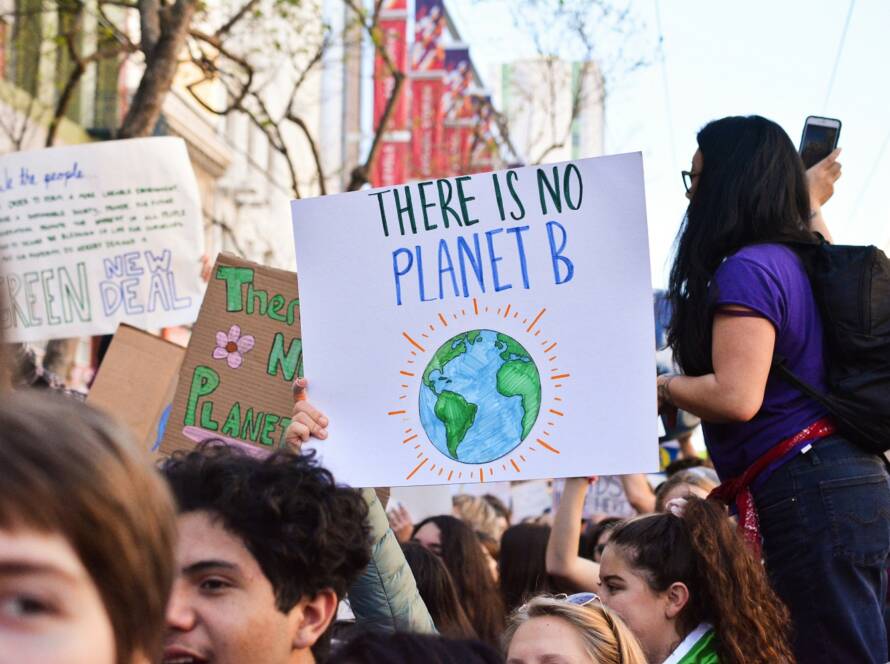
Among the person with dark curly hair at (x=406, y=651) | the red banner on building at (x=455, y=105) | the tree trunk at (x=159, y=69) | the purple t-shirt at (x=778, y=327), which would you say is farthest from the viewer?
the red banner on building at (x=455, y=105)

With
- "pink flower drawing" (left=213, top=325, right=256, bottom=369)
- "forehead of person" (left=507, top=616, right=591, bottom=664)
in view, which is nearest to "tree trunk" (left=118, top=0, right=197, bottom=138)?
"pink flower drawing" (left=213, top=325, right=256, bottom=369)

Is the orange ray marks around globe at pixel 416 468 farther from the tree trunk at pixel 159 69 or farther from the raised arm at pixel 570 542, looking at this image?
the tree trunk at pixel 159 69

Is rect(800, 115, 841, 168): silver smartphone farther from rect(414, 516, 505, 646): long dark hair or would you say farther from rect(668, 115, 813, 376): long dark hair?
rect(414, 516, 505, 646): long dark hair

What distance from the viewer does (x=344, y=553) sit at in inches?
95.7

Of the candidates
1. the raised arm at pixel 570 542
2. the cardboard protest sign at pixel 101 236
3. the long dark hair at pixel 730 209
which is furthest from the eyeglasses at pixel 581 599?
the cardboard protest sign at pixel 101 236

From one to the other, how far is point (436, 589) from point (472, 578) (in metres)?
0.84

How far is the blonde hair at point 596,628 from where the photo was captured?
3.00 meters

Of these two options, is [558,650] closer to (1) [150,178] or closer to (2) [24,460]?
(2) [24,460]

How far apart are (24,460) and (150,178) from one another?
4819 millimetres

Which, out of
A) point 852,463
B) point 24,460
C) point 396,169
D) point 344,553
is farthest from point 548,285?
point 396,169

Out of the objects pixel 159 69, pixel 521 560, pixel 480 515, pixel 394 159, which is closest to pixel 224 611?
pixel 521 560

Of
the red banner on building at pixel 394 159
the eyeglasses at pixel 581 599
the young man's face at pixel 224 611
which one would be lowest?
the eyeglasses at pixel 581 599

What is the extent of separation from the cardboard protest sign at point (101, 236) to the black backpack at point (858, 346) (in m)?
3.09

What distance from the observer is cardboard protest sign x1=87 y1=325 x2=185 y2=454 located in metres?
4.71
